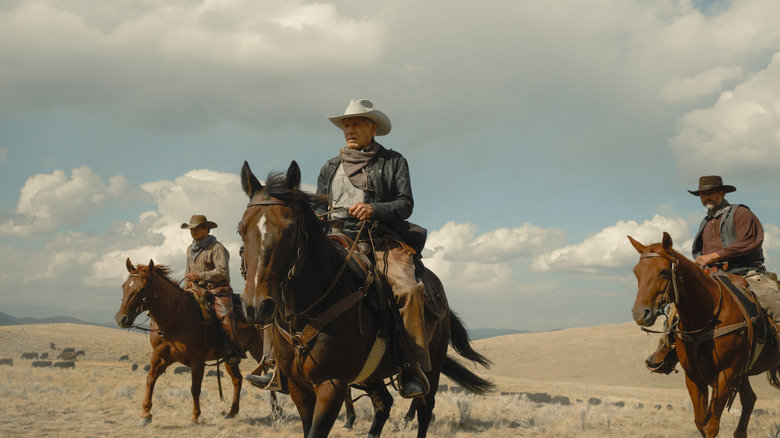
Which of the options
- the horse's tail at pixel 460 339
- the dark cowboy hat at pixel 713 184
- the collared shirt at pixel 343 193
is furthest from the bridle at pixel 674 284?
the collared shirt at pixel 343 193

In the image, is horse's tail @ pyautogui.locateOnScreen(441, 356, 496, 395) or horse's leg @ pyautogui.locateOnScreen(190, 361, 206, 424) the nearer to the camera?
horse's tail @ pyautogui.locateOnScreen(441, 356, 496, 395)

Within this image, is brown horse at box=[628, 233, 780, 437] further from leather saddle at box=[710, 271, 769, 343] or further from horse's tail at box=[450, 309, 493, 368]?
horse's tail at box=[450, 309, 493, 368]

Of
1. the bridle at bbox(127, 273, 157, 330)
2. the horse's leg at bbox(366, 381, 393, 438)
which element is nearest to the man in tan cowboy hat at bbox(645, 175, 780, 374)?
the horse's leg at bbox(366, 381, 393, 438)

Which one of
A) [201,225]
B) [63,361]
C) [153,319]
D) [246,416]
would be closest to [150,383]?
[153,319]

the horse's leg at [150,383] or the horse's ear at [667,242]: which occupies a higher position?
the horse's ear at [667,242]

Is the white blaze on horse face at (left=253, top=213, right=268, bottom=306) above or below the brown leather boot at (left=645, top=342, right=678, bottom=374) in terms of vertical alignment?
above

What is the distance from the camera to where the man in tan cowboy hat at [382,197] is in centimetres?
545

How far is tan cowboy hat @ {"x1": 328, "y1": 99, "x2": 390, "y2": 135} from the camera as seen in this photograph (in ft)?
19.3

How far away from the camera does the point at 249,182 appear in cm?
443

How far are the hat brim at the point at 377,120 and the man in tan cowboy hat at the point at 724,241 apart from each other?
15.6 ft

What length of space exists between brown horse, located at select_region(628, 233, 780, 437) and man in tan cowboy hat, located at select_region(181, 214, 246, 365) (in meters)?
7.43

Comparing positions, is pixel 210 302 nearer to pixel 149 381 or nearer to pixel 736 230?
pixel 149 381

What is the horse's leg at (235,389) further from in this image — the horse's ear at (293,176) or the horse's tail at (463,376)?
the horse's ear at (293,176)

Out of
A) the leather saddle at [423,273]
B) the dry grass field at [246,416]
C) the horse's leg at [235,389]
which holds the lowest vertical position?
the dry grass field at [246,416]
